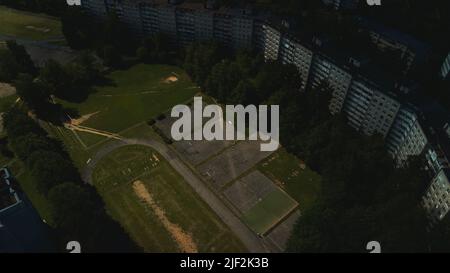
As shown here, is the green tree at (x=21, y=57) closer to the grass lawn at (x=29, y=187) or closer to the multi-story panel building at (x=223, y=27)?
the grass lawn at (x=29, y=187)

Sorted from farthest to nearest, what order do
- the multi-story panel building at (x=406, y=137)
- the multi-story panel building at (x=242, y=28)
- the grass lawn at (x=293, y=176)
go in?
the multi-story panel building at (x=242, y=28), the grass lawn at (x=293, y=176), the multi-story panel building at (x=406, y=137)

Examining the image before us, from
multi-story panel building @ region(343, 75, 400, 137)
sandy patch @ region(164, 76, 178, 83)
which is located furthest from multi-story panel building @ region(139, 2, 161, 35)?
multi-story panel building @ region(343, 75, 400, 137)

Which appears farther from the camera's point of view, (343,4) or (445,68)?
(343,4)

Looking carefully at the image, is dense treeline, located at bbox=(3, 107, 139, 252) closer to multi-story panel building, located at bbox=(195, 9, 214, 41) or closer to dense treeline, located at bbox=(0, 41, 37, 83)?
dense treeline, located at bbox=(0, 41, 37, 83)

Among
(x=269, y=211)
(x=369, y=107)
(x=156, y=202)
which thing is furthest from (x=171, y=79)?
(x=369, y=107)

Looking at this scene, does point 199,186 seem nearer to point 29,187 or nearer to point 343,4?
point 29,187

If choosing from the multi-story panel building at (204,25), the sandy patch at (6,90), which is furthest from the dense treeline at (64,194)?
the multi-story panel building at (204,25)
